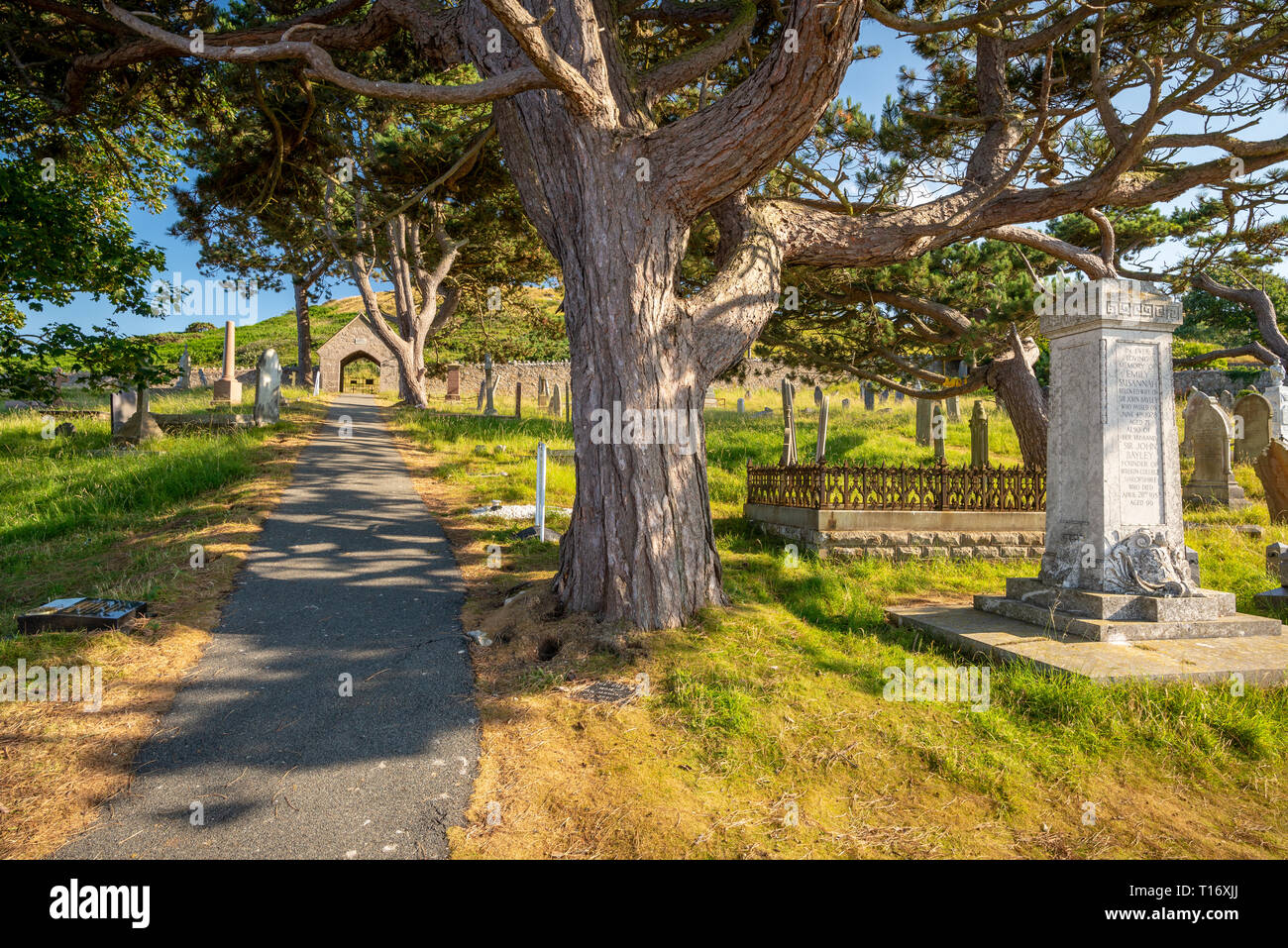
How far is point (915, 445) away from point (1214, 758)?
1385 cm

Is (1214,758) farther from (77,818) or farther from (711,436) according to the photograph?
(711,436)

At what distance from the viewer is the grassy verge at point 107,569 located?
3.47 meters

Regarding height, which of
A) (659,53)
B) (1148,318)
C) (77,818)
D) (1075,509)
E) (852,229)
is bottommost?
(77,818)

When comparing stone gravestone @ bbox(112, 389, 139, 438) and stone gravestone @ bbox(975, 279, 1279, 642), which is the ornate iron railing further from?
stone gravestone @ bbox(112, 389, 139, 438)

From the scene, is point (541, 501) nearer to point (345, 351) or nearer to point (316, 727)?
point (316, 727)

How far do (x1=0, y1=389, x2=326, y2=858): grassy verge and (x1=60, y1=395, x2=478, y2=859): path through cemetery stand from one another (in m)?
0.21

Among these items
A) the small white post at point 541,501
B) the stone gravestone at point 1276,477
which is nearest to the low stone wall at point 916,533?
the small white post at point 541,501

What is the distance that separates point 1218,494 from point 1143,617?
8.75m

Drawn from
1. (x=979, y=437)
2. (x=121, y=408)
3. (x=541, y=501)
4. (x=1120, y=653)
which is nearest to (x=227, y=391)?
(x=121, y=408)

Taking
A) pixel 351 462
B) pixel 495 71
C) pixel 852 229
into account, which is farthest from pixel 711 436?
pixel 495 71

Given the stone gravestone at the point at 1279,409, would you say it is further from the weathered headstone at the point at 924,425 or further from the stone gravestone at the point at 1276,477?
the weathered headstone at the point at 924,425

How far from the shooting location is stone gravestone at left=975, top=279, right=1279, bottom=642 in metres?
5.71

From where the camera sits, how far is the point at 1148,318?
6078 millimetres

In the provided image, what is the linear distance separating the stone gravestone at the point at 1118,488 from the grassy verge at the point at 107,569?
6.90m
